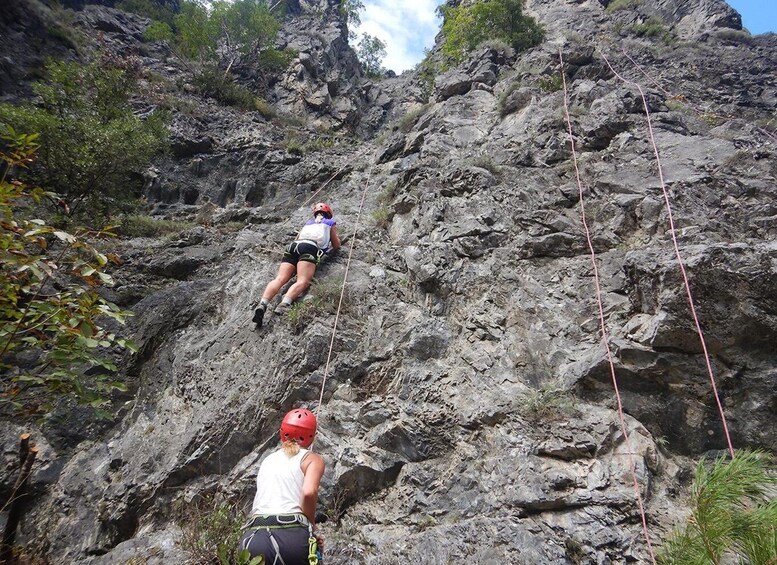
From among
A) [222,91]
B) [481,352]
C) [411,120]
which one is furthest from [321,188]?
[222,91]

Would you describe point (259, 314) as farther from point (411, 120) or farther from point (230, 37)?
point (230, 37)

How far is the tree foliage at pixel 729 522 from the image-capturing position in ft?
9.12

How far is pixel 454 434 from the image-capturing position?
4594mm

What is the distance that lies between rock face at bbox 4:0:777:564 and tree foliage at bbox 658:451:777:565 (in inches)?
14.6

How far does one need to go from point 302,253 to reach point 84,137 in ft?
20.2

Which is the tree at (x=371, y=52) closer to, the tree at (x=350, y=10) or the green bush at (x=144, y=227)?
the tree at (x=350, y=10)

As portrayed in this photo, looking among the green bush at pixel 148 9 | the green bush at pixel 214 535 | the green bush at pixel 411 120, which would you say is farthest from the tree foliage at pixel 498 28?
the green bush at pixel 148 9

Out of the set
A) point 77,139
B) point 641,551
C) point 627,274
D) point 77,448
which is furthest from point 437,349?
point 77,139

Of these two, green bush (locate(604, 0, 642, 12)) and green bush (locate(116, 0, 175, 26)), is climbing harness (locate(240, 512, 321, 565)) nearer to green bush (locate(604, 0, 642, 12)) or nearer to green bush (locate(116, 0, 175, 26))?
green bush (locate(604, 0, 642, 12))

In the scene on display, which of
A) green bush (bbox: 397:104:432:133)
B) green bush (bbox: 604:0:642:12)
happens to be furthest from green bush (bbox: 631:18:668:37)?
green bush (bbox: 397:104:432:133)

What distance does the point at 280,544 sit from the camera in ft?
10.5

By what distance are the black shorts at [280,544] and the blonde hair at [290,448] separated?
2.03 ft

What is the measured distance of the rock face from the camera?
402cm

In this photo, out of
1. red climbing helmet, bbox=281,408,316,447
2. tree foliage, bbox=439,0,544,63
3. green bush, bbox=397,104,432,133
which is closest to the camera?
red climbing helmet, bbox=281,408,316,447
